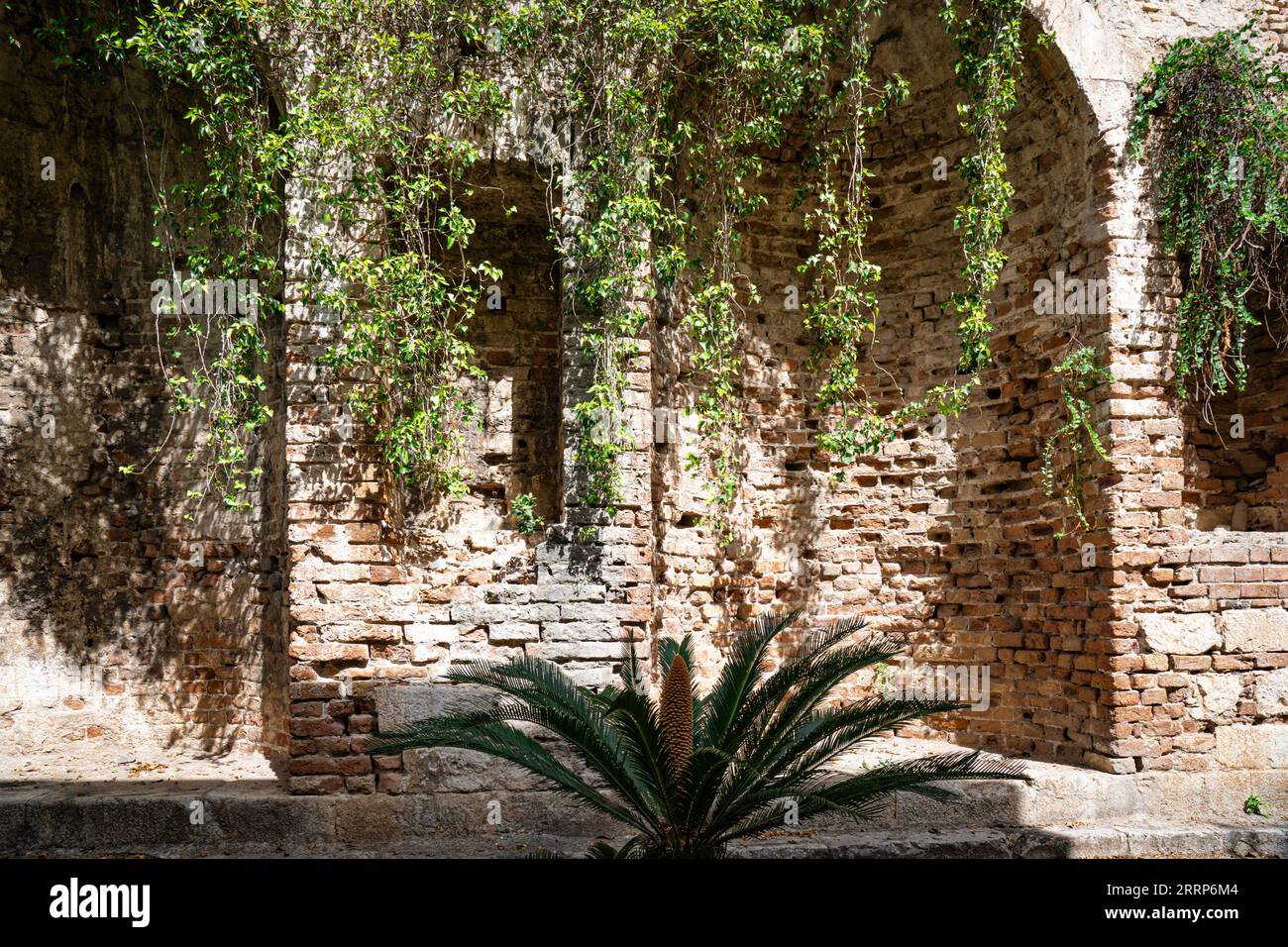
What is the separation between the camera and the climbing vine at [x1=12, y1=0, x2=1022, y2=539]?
18.1 feet

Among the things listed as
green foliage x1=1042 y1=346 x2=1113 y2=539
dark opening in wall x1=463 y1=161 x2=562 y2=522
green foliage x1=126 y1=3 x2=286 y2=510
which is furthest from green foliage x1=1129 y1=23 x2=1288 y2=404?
green foliage x1=126 y1=3 x2=286 y2=510

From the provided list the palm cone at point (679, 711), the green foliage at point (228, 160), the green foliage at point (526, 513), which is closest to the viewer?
the palm cone at point (679, 711)

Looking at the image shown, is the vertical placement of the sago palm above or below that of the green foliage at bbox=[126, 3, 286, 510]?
below

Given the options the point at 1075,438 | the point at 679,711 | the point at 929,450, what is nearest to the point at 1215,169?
the point at 1075,438

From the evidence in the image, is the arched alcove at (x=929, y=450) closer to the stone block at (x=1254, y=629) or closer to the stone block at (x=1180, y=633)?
the stone block at (x=1180, y=633)

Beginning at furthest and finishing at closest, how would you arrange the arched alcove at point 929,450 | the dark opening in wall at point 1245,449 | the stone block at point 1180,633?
the dark opening in wall at point 1245,449, the arched alcove at point 929,450, the stone block at point 1180,633

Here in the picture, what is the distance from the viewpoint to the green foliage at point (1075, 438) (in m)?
6.09

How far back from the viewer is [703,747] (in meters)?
3.98

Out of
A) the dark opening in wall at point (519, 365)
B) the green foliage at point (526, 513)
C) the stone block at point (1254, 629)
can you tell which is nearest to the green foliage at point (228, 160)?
the dark opening in wall at point (519, 365)

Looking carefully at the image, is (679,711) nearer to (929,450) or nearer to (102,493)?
(929,450)

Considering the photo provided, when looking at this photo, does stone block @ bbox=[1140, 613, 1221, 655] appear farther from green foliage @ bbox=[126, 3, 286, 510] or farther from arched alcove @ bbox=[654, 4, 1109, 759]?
green foliage @ bbox=[126, 3, 286, 510]

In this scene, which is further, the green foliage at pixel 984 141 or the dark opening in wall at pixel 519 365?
the dark opening in wall at pixel 519 365

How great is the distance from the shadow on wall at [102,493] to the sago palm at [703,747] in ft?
8.88

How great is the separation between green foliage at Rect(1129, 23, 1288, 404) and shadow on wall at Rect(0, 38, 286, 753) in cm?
616
